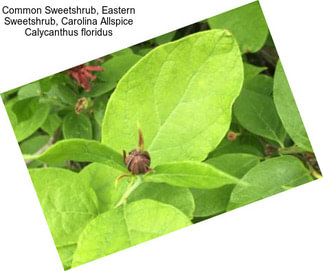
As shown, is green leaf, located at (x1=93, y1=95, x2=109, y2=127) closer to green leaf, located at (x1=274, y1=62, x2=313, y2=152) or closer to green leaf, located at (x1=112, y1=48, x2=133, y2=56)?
green leaf, located at (x1=112, y1=48, x2=133, y2=56)

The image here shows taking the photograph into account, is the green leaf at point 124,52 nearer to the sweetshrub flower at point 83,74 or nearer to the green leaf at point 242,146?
the sweetshrub flower at point 83,74

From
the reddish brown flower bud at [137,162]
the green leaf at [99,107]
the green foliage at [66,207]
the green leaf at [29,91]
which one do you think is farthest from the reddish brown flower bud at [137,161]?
the green leaf at [29,91]

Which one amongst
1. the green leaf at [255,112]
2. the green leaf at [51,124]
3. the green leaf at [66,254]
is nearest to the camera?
the green leaf at [66,254]

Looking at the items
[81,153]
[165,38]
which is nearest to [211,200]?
[81,153]

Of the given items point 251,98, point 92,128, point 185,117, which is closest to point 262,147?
point 251,98

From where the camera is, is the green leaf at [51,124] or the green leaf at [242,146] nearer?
the green leaf at [242,146]

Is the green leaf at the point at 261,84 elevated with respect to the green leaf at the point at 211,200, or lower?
Result: elevated

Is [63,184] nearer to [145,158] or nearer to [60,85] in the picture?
[145,158]
